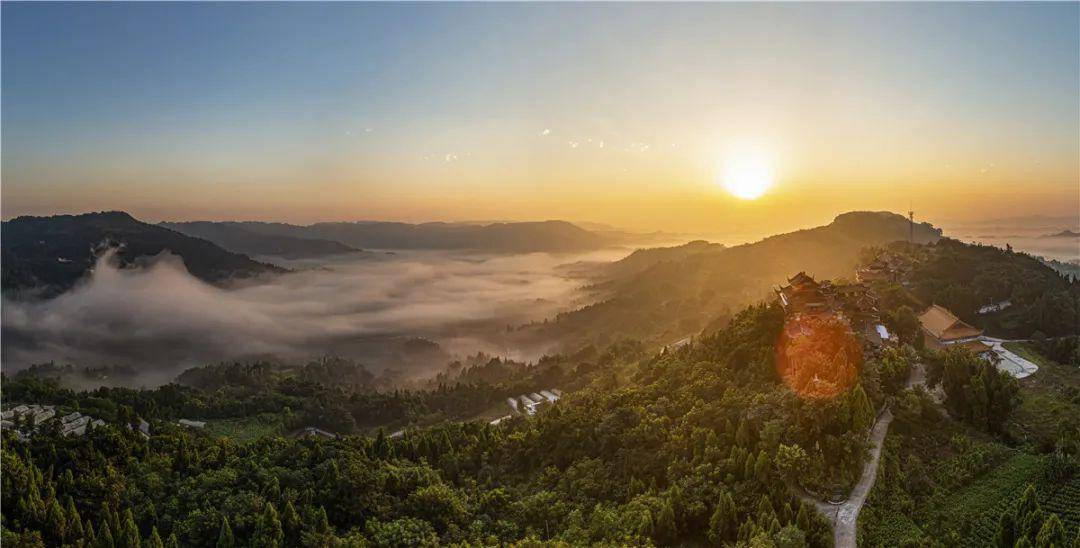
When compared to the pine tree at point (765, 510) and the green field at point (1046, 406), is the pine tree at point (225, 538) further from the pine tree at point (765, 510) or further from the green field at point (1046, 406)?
the green field at point (1046, 406)

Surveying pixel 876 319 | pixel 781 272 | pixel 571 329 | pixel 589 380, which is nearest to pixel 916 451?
pixel 876 319

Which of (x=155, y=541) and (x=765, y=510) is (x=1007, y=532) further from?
(x=155, y=541)

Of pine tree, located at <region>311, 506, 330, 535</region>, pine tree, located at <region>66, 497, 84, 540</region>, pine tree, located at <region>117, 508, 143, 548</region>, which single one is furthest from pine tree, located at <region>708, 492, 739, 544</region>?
pine tree, located at <region>66, 497, 84, 540</region>

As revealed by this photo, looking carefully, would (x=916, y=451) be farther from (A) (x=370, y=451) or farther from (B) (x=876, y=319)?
(A) (x=370, y=451)

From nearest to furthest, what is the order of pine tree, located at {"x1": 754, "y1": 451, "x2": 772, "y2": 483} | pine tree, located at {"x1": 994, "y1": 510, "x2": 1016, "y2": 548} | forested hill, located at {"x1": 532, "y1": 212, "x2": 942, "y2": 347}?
pine tree, located at {"x1": 994, "y1": 510, "x2": 1016, "y2": 548}, pine tree, located at {"x1": 754, "y1": 451, "x2": 772, "y2": 483}, forested hill, located at {"x1": 532, "y1": 212, "x2": 942, "y2": 347}

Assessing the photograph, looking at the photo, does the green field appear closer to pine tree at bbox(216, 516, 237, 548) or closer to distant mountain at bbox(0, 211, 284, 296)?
pine tree at bbox(216, 516, 237, 548)

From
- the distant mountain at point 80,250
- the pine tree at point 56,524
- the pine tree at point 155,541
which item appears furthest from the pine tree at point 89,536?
the distant mountain at point 80,250
